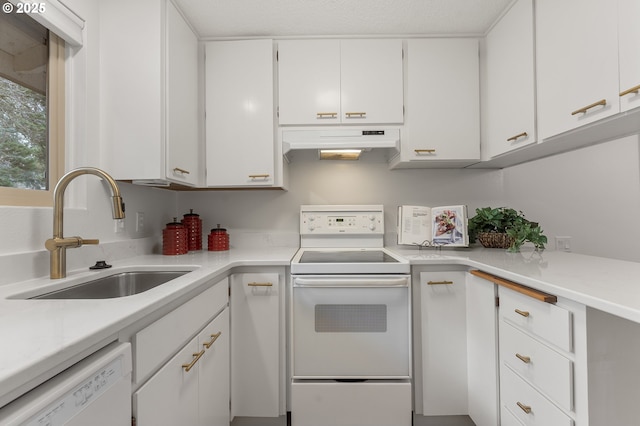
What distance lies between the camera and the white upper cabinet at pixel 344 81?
75.9 inches

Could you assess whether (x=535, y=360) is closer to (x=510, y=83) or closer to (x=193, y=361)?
(x=193, y=361)

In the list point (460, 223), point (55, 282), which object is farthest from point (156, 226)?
point (460, 223)

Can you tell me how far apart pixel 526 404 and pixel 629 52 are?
133cm

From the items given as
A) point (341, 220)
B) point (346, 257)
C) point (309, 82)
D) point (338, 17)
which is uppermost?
point (338, 17)

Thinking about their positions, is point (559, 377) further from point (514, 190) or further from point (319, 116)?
point (319, 116)

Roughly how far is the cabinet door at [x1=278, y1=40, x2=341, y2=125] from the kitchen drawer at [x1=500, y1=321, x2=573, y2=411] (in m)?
1.48

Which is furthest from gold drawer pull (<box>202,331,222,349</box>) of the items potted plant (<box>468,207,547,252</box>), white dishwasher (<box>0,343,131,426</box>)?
potted plant (<box>468,207,547,252</box>)

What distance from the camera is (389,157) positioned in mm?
2182

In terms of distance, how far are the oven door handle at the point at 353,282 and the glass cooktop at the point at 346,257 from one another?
0.44 ft

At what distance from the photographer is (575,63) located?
4.15 feet

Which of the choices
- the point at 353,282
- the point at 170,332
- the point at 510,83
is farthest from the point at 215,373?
the point at 510,83

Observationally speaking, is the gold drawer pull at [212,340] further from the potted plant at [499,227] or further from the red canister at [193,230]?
the potted plant at [499,227]

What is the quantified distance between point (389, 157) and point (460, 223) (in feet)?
2.20

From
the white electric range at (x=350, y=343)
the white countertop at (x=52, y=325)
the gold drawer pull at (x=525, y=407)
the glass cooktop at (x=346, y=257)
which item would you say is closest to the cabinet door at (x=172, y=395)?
the white countertop at (x=52, y=325)
